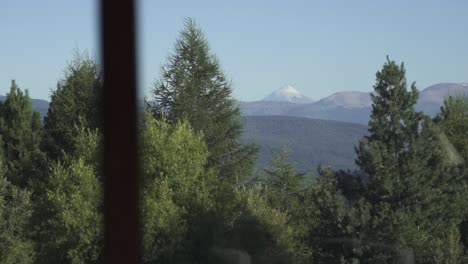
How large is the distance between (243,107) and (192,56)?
11.9ft

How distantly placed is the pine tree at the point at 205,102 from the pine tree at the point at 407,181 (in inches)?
426

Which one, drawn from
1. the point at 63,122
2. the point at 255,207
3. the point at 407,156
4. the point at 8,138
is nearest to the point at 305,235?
the point at 255,207

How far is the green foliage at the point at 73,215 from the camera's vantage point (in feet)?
72.9

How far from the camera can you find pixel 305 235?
26031 mm

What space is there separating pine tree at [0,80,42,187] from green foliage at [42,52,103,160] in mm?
938

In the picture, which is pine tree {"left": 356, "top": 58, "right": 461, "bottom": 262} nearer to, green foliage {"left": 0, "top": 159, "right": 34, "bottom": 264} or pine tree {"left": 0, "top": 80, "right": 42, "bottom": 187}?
green foliage {"left": 0, "top": 159, "right": 34, "bottom": 264}

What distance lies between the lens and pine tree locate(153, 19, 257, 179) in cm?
3528

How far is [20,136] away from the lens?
116 ft

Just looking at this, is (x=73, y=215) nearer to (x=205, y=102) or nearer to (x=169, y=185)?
(x=169, y=185)

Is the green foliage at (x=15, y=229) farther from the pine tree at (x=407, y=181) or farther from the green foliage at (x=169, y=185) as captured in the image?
the pine tree at (x=407, y=181)

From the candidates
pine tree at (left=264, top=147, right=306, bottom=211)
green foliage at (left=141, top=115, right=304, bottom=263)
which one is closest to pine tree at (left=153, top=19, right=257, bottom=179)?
pine tree at (left=264, top=147, right=306, bottom=211)

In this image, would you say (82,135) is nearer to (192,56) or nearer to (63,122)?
(63,122)

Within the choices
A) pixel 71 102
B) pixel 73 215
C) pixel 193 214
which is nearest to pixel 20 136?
pixel 71 102

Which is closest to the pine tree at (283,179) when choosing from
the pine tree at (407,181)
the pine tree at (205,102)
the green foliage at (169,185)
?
the pine tree at (205,102)
